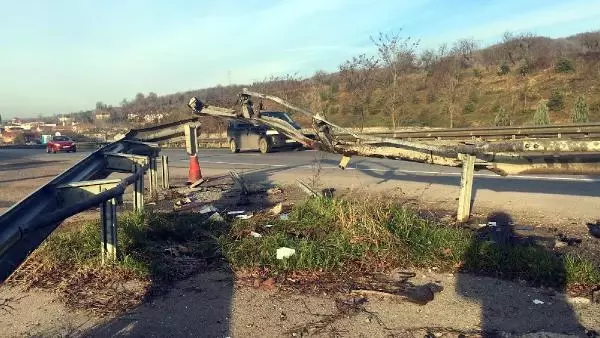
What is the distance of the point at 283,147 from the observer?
24.5m

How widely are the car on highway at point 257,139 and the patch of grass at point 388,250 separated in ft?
55.2

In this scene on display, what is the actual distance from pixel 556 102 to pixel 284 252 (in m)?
36.7

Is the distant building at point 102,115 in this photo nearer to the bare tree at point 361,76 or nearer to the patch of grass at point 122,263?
the bare tree at point 361,76

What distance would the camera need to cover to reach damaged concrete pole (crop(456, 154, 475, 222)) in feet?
23.4

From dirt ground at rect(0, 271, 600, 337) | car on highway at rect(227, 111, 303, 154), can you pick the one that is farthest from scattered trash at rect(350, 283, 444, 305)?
car on highway at rect(227, 111, 303, 154)

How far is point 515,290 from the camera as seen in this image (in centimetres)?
491

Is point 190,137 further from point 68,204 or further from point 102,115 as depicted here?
point 102,115

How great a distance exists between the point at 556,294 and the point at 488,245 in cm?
109

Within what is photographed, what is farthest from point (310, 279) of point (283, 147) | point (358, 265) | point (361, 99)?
point (361, 99)

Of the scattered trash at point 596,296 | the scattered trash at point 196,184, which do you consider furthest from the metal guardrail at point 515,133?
the scattered trash at point 596,296

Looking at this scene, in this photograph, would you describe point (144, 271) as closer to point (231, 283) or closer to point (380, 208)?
point (231, 283)

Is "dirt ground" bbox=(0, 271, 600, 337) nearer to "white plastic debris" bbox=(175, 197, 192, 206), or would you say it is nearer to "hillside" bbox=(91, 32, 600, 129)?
"white plastic debris" bbox=(175, 197, 192, 206)

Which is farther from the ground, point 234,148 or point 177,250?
point 177,250

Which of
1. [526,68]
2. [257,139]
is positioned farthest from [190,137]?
[526,68]
